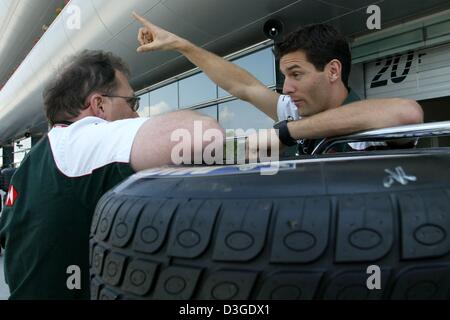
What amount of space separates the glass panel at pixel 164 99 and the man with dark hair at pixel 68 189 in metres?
5.46

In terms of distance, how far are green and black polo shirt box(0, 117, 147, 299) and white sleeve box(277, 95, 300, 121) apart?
862 millimetres

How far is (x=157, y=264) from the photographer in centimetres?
56

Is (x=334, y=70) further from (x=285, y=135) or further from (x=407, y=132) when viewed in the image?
(x=407, y=132)

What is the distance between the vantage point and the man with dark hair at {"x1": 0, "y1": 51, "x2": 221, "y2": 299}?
3.22 feet

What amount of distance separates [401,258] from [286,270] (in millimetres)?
151

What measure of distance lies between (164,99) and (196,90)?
40.1 inches

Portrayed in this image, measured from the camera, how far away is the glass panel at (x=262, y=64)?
449 cm

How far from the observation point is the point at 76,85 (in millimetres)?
1262

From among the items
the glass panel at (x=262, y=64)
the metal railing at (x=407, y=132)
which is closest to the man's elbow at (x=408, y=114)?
the metal railing at (x=407, y=132)

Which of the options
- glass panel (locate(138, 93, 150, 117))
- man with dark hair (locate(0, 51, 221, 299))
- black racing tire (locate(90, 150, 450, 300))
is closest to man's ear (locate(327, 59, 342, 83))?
man with dark hair (locate(0, 51, 221, 299))

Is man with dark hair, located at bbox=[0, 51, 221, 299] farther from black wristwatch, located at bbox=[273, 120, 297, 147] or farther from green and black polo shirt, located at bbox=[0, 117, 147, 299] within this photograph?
black wristwatch, located at bbox=[273, 120, 297, 147]

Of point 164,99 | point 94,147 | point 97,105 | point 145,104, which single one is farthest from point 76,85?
point 145,104
